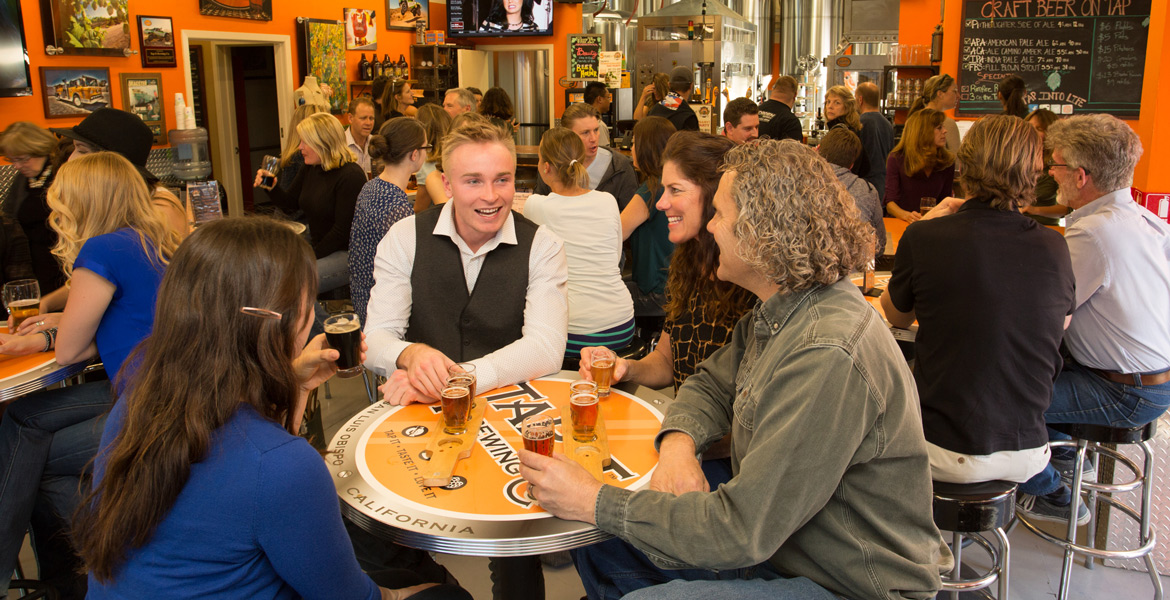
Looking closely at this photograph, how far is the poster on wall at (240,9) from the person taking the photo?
25.4 feet

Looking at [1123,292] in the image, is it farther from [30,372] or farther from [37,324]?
[37,324]

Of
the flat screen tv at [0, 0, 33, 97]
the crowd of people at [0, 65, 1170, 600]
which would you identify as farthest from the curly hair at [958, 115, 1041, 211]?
the flat screen tv at [0, 0, 33, 97]

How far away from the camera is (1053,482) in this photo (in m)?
2.67

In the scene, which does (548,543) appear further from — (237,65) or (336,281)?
(237,65)

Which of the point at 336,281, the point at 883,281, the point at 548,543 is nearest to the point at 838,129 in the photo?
the point at 883,281

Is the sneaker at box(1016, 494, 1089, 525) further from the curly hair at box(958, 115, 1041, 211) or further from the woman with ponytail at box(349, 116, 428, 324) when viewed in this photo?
the woman with ponytail at box(349, 116, 428, 324)

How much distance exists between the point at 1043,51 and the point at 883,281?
4.57 meters

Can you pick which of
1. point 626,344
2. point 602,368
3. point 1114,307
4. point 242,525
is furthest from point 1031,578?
point 242,525

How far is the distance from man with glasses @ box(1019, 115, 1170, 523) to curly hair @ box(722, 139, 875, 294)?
1.60 metres

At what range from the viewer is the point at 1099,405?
2746mm

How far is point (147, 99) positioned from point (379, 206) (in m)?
4.44

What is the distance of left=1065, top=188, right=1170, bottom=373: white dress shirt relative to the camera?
271 cm

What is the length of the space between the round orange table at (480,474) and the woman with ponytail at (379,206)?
1.82m

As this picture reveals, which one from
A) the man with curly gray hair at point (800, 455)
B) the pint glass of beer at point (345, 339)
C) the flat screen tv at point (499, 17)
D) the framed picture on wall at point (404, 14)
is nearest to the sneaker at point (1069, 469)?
the man with curly gray hair at point (800, 455)
